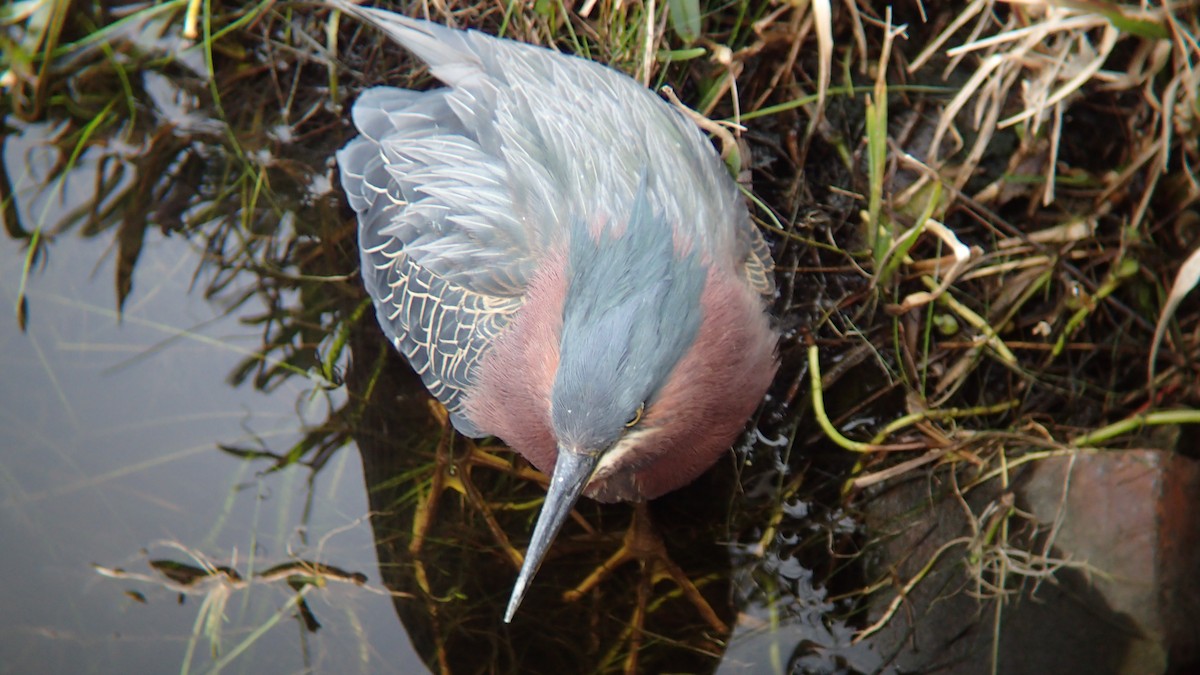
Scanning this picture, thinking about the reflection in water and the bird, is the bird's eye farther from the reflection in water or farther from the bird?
the reflection in water

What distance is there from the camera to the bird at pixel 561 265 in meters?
2.03

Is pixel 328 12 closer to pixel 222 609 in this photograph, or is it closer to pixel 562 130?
pixel 562 130

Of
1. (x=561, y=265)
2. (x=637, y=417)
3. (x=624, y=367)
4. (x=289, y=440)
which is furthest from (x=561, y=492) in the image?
(x=289, y=440)

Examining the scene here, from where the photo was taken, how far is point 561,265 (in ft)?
7.33

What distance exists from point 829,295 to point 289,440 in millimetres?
1844

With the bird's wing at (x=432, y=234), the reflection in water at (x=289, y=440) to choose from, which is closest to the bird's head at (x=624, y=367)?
the bird's wing at (x=432, y=234)

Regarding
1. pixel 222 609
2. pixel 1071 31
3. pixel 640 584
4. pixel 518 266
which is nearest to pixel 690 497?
pixel 640 584

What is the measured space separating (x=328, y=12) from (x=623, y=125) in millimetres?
1506

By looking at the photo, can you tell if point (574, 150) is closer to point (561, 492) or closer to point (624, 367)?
point (624, 367)

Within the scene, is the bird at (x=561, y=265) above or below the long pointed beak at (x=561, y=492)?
above

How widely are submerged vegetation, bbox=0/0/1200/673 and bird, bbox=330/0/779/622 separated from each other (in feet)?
1.14

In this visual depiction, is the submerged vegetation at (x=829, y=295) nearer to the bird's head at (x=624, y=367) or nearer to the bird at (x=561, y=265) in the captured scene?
the bird at (x=561, y=265)

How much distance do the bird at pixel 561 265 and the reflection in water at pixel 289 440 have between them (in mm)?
Answer: 347

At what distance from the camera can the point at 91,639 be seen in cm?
272
